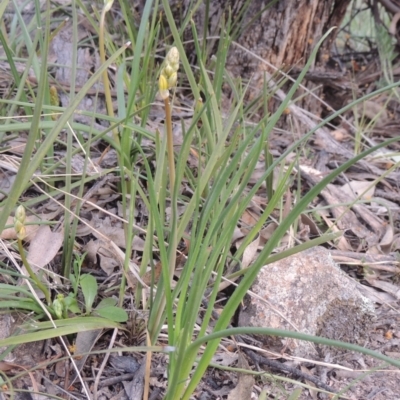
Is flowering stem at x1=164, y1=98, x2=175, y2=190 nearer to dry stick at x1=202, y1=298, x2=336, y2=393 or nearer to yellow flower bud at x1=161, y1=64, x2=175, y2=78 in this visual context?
yellow flower bud at x1=161, y1=64, x2=175, y2=78

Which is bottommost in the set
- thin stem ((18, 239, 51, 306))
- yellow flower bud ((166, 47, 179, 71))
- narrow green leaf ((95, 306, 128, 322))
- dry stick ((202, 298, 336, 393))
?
dry stick ((202, 298, 336, 393))

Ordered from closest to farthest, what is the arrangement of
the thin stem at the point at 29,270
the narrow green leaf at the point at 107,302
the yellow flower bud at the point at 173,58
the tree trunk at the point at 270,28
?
the yellow flower bud at the point at 173,58 < the thin stem at the point at 29,270 < the narrow green leaf at the point at 107,302 < the tree trunk at the point at 270,28

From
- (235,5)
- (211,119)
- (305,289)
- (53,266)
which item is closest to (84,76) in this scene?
(235,5)

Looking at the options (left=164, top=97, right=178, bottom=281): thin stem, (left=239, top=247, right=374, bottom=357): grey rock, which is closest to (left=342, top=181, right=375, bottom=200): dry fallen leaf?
(left=239, top=247, right=374, bottom=357): grey rock

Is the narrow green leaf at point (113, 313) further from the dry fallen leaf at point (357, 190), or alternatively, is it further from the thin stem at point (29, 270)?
the dry fallen leaf at point (357, 190)

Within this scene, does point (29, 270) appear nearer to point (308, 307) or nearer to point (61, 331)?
point (61, 331)

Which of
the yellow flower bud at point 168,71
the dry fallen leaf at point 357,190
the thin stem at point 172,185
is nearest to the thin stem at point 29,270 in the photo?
the thin stem at point 172,185

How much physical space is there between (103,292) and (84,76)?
98cm

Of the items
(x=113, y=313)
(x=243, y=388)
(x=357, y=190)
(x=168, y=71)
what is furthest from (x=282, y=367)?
(x=357, y=190)

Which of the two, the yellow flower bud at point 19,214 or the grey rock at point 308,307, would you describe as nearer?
the yellow flower bud at point 19,214

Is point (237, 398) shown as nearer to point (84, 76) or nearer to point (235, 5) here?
point (84, 76)

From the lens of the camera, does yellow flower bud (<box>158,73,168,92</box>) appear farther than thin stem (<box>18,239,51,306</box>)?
No

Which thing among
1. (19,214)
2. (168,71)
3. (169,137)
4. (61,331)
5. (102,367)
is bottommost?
(102,367)

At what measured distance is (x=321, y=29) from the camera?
6.81ft
